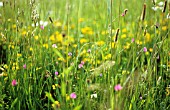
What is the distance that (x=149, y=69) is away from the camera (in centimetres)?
174

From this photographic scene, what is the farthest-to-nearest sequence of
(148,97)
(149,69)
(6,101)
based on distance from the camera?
(6,101) → (149,69) → (148,97)

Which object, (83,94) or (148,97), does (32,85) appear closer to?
(83,94)

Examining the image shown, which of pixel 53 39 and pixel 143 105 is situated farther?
pixel 53 39

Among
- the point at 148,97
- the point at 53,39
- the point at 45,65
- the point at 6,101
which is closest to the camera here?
the point at 148,97

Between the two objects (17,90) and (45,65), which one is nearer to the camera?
(17,90)

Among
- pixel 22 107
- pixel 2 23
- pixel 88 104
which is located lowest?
pixel 22 107

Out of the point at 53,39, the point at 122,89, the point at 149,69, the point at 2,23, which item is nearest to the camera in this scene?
the point at 122,89

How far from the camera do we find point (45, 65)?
2.06 metres

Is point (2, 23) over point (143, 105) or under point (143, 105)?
over

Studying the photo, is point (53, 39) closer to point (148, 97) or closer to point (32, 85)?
point (32, 85)

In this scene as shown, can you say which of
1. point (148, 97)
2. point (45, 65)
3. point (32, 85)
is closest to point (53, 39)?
point (45, 65)

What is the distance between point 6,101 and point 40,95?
0.67 ft

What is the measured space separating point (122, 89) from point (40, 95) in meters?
0.60

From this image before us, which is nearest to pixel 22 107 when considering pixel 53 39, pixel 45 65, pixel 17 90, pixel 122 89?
pixel 17 90
